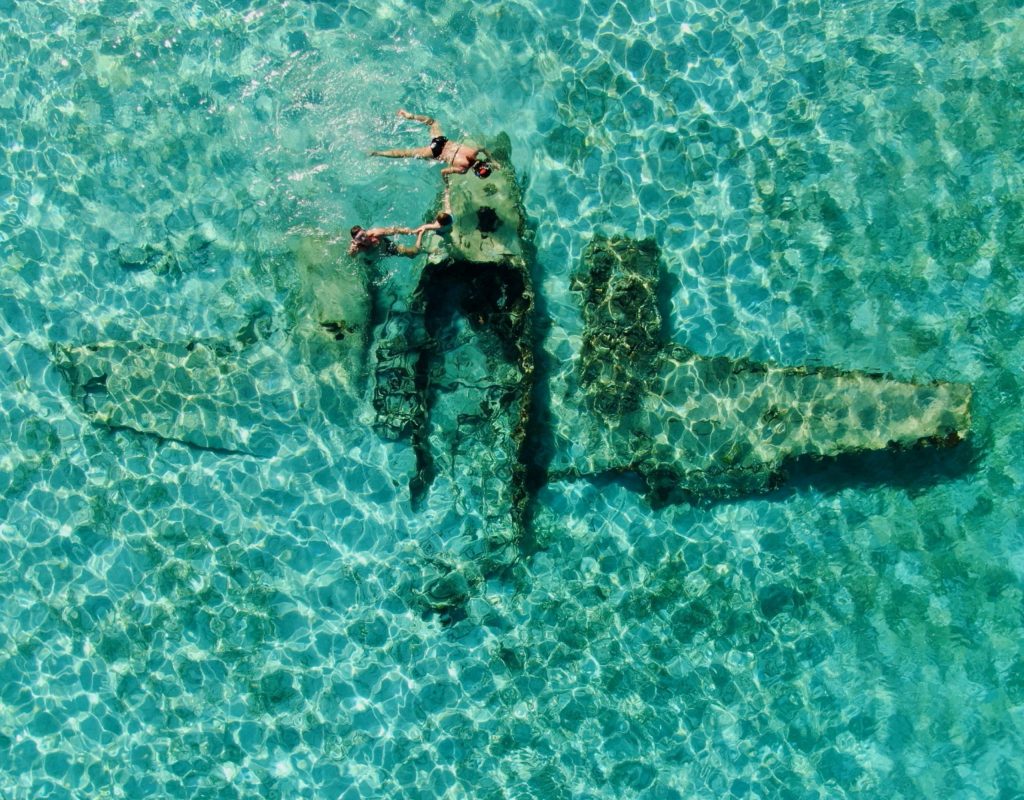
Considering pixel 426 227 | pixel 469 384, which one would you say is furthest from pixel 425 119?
pixel 469 384

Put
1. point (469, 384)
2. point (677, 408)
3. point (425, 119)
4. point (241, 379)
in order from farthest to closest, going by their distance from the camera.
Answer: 1. point (425, 119)
2. point (241, 379)
3. point (469, 384)
4. point (677, 408)

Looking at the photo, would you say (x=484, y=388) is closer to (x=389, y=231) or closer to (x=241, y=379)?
(x=389, y=231)

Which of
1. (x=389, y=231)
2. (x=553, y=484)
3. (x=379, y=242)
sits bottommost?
(x=553, y=484)

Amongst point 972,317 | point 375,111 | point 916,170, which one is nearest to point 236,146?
point 375,111

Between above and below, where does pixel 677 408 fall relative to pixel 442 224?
below

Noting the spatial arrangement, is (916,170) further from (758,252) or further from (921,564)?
(921,564)

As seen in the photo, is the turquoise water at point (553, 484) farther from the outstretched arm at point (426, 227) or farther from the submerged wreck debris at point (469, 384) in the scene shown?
the outstretched arm at point (426, 227)
